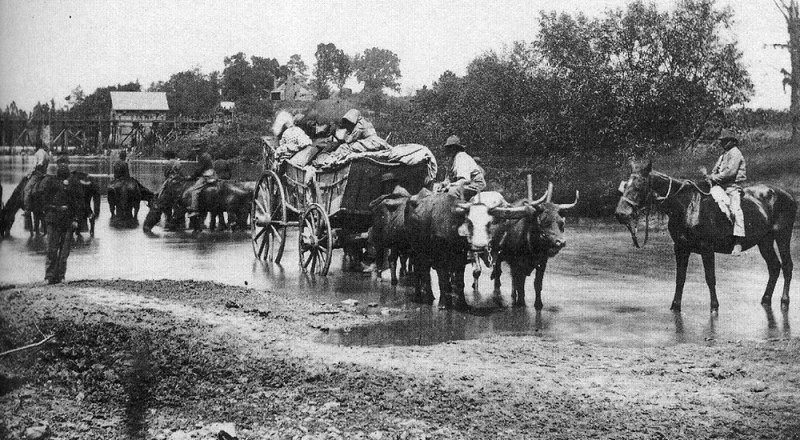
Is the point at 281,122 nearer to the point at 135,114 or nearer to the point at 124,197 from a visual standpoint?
the point at 124,197

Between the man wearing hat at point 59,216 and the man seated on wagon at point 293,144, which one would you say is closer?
the man wearing hat at point 59,216

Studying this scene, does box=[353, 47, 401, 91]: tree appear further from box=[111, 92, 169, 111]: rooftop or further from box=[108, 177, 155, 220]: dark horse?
box=[108, 177, 155, 220]: dark horse

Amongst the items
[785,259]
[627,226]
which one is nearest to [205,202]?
[627,226]

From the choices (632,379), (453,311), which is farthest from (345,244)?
(632,379)

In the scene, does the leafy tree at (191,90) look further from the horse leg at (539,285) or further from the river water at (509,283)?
the horse leg at (539,285)

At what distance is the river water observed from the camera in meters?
7.79

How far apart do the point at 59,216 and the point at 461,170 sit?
4.37 m

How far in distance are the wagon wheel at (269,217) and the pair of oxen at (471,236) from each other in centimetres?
243

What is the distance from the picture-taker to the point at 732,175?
345 inches

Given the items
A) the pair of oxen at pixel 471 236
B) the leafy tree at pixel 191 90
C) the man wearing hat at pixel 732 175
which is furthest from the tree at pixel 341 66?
the man wearing hat at pixel 732 175

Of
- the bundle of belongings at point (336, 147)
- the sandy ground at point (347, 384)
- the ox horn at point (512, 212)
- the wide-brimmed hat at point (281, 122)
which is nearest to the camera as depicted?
the sandy ground at point (347, 384)

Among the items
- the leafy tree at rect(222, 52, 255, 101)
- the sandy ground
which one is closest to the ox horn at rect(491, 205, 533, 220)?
the sandy ground

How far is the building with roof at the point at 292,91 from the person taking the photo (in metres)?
10.0

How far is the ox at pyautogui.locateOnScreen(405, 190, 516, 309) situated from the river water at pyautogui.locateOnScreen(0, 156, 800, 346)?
348 millimetres
